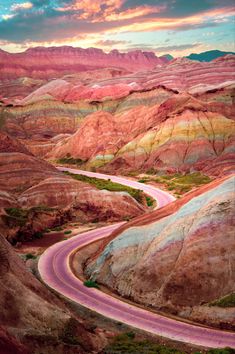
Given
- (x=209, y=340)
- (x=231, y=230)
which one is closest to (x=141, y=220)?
(x=231, y=230)

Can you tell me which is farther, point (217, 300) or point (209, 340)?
point (217, 300)

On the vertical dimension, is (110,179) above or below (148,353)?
below

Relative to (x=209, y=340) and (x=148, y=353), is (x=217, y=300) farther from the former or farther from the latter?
(x=148, y=353)

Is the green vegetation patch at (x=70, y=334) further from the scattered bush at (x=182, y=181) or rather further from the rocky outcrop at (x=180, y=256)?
the scattered bush at (x=182, y=181)

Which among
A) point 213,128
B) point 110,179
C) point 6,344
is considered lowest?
point 110,179

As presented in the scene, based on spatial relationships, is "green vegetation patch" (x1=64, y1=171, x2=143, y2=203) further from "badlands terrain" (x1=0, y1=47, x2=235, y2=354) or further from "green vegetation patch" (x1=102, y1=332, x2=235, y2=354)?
"green vegetation patch" (x1=102, y1=332, x2=235, y2=354)

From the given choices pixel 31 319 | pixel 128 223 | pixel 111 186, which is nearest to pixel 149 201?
pixel 111 186

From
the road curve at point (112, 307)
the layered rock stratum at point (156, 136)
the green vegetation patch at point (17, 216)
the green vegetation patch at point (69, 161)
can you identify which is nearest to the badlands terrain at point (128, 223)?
the green vegetation patch at point (17, 216)
